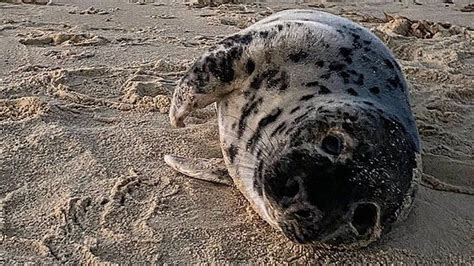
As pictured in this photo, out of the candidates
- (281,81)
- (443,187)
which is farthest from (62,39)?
(443,187)

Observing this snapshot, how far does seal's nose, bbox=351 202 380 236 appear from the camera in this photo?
6.92 feet

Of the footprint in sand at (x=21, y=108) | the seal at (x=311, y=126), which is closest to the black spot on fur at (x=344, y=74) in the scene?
the seal at (x=311, y=126)

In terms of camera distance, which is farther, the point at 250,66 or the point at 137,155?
the point at 137,155

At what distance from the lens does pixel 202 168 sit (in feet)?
9.34

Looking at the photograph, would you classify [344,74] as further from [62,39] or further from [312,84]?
[62,39]

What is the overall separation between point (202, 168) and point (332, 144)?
819 mm

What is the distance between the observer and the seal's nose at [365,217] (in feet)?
6.92

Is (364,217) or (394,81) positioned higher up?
(394,81)

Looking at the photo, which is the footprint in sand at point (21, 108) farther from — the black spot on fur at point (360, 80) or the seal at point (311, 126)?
the black spot on fur at point (360, 80)

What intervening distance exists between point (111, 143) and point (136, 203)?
1.76 ft

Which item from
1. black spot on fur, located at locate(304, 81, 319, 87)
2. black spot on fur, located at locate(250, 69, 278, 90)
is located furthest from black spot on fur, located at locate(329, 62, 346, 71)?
black spot on fur, located at locate(250, 69, 278, 90)

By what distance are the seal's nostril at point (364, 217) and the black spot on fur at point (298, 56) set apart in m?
0.82

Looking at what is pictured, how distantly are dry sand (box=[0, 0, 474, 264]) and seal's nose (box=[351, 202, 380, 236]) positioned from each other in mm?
185

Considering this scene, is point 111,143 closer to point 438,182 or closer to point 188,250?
point 188,250
